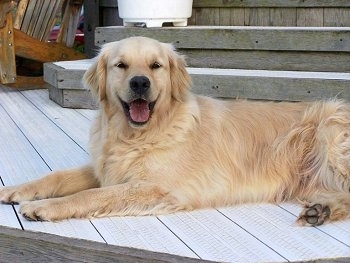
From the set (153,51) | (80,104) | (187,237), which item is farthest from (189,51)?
(187,237)

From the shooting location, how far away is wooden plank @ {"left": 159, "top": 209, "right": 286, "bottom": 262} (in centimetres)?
243

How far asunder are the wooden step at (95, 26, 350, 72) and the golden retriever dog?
5.64ft

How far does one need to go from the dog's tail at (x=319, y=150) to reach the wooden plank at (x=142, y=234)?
80 centimetres

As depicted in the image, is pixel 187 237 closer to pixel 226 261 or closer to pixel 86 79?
pixel 226 261

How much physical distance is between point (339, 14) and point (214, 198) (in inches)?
122

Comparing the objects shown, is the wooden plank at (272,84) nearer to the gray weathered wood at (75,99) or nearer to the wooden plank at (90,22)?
the gray weathered wood at (75,99)

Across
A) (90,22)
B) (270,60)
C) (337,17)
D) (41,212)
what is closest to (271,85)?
(270,60)

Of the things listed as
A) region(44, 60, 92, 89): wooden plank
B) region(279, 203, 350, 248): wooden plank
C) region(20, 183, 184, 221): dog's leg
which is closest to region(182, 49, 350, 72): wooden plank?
region(44, 60, 92, 89): wooden plank

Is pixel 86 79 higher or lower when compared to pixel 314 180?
higher

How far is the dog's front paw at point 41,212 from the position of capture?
2799 millimetres

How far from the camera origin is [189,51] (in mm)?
5570

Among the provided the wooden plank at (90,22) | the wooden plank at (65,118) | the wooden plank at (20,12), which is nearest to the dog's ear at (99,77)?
the wooden plank at (65,118)

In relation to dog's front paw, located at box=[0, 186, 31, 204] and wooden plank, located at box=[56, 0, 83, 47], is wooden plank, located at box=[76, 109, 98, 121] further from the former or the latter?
dog's front paw, located at box=[0, 186, 31, 204]

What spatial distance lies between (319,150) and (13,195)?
150cm
